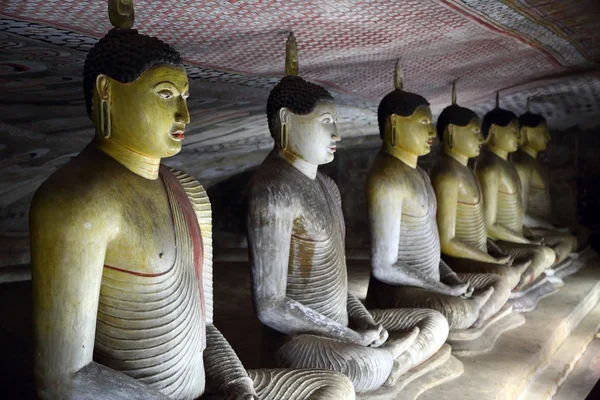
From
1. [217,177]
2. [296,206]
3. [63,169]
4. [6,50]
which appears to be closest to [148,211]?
[63,169]

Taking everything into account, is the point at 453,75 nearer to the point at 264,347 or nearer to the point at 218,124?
the point at 218,124

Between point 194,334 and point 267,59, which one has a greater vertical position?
point 267,59

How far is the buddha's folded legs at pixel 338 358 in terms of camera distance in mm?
3533

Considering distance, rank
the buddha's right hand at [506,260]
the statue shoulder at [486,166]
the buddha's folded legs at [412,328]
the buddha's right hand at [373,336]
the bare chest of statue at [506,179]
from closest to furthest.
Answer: the buddha's right hand at [373,336] → the buddha's folded legs at [412,328] → the buddha's right hand at [506,260] → the statue shoulder at [486,166] → the bare chest of statue at [506,179]

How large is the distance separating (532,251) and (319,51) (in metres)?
3.09

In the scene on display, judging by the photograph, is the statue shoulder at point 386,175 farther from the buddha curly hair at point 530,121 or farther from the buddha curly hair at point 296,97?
the buddha curly hair at point 530,121

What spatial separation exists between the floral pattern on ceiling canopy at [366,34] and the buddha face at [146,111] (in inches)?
28.7

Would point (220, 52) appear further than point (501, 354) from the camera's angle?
No

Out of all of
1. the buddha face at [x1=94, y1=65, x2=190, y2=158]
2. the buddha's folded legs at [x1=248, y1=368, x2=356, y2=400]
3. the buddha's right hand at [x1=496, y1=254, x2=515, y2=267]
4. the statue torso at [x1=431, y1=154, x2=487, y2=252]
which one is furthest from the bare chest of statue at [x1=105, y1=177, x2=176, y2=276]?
the buddha's right hand at [x1=496, y1=254, x2=515, y2=267]

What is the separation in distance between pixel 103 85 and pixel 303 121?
1.48 metres

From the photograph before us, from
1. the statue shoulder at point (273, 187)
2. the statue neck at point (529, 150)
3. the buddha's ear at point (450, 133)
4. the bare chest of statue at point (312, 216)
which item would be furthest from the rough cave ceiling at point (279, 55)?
the bare chest of statue at point (312, 216)

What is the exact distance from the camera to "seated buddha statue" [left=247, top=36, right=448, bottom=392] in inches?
144

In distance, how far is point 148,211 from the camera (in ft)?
8.86

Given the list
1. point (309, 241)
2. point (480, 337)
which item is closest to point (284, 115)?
point (309, 241)
